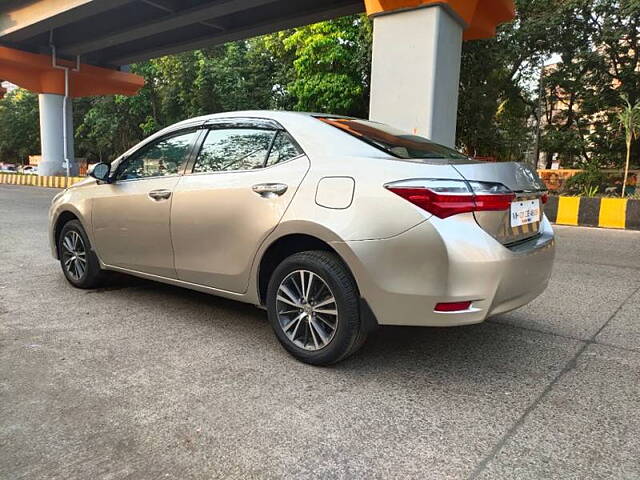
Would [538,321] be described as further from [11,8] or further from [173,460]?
[11,8]

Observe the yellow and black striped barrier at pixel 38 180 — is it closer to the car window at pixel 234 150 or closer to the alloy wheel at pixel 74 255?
the alloy wheel at pixel 74 255

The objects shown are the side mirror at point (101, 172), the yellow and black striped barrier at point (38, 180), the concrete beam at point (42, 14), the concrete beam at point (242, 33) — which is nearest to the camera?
the side mirror at point (101, 172)

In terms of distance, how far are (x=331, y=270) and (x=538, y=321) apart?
80.3 inches

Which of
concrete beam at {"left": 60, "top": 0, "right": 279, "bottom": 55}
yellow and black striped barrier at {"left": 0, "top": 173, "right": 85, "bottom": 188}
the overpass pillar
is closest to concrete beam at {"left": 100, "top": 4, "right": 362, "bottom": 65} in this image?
concrete beam at {"left": 60, "top": 0, "right": 279, "bottom": 55}

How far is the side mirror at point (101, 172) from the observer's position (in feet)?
13.9

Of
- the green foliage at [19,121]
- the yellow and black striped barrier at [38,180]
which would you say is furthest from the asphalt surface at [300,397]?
the green foliage at [19,121]

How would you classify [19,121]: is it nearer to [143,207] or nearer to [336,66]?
[336,66]

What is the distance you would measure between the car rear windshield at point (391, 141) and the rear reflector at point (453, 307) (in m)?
0.89

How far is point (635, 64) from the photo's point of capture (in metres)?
19.7

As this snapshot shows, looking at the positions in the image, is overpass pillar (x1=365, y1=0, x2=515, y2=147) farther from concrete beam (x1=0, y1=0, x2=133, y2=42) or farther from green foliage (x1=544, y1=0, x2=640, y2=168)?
green foliage (x1=544, y1=0, x2=640, y2=168)

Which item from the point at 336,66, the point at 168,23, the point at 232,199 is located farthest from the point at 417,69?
the point at 168,23

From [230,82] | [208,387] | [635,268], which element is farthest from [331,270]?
[230,82]

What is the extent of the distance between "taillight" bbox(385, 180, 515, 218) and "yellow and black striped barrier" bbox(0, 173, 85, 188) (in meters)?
19.4

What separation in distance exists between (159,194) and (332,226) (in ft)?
5.36
